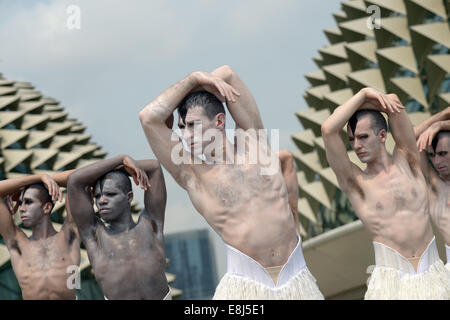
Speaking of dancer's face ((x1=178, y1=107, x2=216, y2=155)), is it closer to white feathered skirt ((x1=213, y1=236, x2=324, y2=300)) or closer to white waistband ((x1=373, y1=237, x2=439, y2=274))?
white feathered skirt ((x1=213, y1=236, x2=324, y2=300))

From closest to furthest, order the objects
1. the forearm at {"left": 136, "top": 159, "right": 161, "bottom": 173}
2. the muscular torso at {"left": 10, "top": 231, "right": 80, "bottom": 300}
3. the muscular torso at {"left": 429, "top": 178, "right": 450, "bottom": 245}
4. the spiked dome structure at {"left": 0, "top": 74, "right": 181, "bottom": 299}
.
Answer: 1. the forearm at {"left": 136, "top": 159, "right": 161, "bottom": 173}
2. the muscular torso at {"left": 429, "top": 178, "right": 450, "bottom": 245}
3. the muscular torso at {"left": 10, "top": 231, "right": 80, "bottom": 300}
4. the spiked dome structure at {"left": 0, "top": 74, "right": 181, "bottom": 299}

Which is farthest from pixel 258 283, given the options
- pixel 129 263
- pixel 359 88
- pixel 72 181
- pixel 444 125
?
pixel 359 88

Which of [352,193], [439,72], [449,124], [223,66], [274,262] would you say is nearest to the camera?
[274,262]

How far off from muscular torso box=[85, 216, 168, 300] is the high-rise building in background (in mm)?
65562

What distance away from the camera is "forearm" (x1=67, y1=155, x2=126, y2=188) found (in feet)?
21.1

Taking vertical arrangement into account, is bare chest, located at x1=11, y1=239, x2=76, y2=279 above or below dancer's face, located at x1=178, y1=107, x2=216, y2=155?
below

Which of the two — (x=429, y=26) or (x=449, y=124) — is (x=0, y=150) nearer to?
(x=429, y=26)

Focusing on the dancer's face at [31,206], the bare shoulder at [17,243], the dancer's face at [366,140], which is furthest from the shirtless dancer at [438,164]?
the bare shoulder at [17,243]

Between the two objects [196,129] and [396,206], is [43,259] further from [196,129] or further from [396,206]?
[396,206]

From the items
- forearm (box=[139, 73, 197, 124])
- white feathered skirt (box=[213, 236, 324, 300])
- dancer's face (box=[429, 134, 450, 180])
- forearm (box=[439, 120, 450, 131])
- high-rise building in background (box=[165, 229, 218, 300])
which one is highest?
forearm (box=[139, 73, 197, 124])

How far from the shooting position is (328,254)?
19031 mm

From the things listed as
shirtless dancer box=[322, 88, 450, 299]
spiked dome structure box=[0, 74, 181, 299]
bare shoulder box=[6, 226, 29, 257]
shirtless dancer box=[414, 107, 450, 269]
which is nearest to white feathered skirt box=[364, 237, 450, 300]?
shirtless dancer box=[322, 88, 450, 299]
